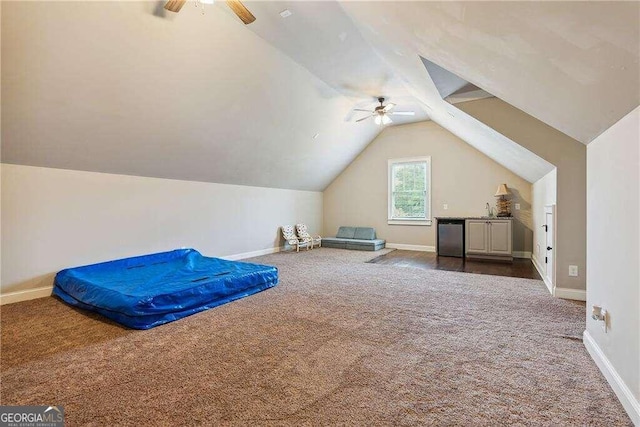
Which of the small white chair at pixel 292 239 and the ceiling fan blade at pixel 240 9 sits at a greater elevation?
the ceiling fan blade at pixel 240 9

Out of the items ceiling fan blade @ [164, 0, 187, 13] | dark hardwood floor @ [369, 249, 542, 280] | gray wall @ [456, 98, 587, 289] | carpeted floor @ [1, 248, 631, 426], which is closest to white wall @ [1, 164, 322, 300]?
carpeted floor @ [1, 248, 631, 426]

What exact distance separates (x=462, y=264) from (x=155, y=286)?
5114mm

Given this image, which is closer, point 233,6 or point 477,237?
point 233,6

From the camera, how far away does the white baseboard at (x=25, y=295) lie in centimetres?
334

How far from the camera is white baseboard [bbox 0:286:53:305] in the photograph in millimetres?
3345

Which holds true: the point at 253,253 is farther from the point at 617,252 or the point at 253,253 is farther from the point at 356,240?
the point at 617,252

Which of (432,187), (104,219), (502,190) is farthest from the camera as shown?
(432,187)

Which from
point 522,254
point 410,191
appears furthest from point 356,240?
point 522,254

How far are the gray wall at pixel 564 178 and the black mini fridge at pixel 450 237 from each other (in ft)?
9.08

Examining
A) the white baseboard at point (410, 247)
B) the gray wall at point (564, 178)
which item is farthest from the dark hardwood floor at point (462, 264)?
the gray wall at point (564, 178)

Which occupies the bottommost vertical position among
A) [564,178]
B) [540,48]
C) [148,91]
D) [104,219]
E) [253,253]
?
[253,253]

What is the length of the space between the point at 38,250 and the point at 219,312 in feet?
8.22

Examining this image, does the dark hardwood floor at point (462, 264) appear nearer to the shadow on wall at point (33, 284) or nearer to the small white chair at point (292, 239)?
the small white chair at point (292, 239)

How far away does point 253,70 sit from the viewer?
401 centimetres
